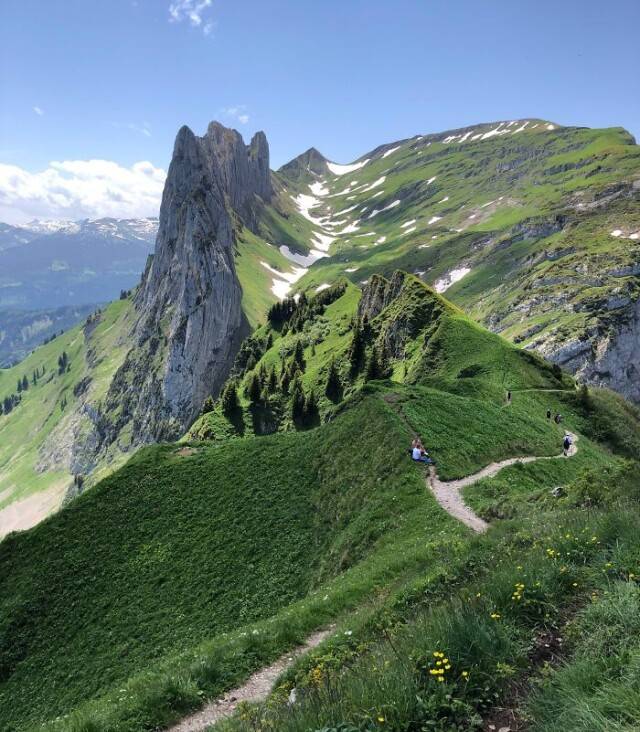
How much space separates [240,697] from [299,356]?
81902 millimetres

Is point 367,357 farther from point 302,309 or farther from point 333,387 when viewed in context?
point 302,309

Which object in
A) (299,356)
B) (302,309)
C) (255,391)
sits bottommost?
(255,391)

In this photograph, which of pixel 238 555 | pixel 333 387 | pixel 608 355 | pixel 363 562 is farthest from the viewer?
pixel 608 355

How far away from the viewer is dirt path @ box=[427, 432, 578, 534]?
24.8 metres

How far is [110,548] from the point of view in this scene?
35969 mm

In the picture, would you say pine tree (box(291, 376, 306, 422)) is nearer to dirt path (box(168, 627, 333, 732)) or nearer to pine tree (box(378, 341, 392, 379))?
pine tree (box(378, 341, 392, 379))

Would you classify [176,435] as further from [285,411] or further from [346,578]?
[346,578]

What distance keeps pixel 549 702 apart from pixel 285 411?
67041 mm

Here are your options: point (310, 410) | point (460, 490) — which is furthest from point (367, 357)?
point (460, 490)

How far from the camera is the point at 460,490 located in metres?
29.4

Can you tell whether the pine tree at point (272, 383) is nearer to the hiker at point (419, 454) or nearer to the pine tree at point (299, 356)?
the pine tree at point (299, 356)

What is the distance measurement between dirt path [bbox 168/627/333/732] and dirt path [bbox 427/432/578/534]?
11.3 meters

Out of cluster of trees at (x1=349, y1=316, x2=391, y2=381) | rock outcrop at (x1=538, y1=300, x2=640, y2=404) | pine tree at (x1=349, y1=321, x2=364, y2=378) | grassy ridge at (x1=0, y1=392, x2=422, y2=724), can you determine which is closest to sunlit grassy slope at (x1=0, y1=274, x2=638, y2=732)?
grassy ridge at (x1=0, y1=392, x2=422, y2=724)

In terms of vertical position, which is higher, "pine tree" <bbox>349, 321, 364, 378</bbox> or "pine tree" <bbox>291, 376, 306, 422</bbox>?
"pine tree" <bbox>349, 321, 364, 378</bbox>
